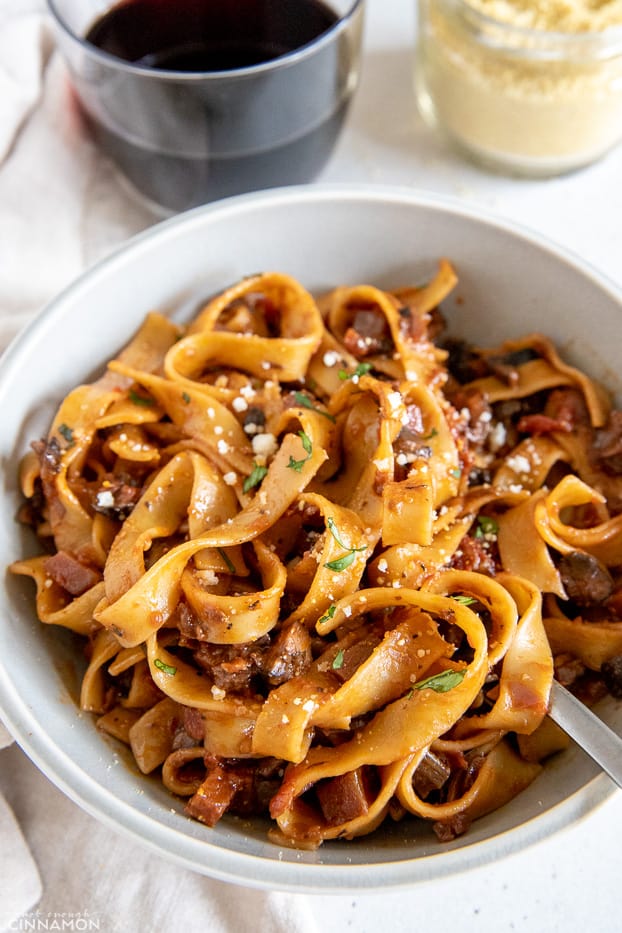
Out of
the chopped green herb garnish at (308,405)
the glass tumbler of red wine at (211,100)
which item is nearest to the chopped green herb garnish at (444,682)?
the chopped green herb garnish at (308,405)

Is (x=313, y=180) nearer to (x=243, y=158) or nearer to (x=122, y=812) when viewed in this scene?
(x=243, y=158)

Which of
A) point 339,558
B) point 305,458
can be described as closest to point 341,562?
point 339,558

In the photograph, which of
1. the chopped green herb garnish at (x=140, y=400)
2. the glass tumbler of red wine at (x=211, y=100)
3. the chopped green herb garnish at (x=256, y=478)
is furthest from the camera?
the glass tumbler of red wine at (x=211, y=100)

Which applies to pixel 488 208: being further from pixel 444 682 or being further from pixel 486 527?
pixel 444 682

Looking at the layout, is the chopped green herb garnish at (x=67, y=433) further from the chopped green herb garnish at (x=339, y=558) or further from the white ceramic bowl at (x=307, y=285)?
the chopped green herb garnish at (x=339, y=558)

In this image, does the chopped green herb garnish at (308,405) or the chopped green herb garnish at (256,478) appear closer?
the chopped green herb garnish at (256,478)

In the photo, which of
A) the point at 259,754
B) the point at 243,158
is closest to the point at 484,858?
the point at 259,754
